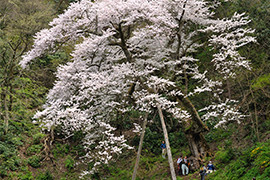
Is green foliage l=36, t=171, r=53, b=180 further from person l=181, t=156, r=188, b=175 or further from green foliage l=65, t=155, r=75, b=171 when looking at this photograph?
person l=181, t=156, r=188, b=175

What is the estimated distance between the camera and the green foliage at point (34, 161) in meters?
12.1

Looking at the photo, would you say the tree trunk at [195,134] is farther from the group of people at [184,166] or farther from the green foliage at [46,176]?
the green foliage at [46,176]

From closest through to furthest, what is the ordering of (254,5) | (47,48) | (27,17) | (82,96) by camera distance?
(82,96) → (47,48) → (254,5) → (27,17)

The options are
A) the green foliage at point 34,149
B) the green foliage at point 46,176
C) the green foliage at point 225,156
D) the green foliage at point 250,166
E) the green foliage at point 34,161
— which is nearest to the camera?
the green foliage at point 250,166

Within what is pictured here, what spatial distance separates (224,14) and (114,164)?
33.0 feet

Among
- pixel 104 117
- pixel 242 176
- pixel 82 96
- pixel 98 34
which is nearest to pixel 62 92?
pixel 82 96

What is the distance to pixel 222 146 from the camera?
10141 mm

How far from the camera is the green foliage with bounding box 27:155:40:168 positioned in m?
12.1

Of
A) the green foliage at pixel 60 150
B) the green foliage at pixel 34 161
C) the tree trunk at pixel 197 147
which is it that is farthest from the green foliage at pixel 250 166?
the green foliage at pixel 60 150

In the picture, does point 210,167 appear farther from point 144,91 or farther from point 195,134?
point 144,91

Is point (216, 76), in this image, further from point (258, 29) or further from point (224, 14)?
point (224, 14)

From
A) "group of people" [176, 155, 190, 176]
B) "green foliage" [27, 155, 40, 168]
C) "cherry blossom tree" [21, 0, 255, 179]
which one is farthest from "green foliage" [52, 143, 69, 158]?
"group of people" [176, 155, 190, 176]

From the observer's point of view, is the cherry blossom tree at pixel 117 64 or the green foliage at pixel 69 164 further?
the green foliage at pixel 69 164

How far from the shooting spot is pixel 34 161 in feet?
40.4
